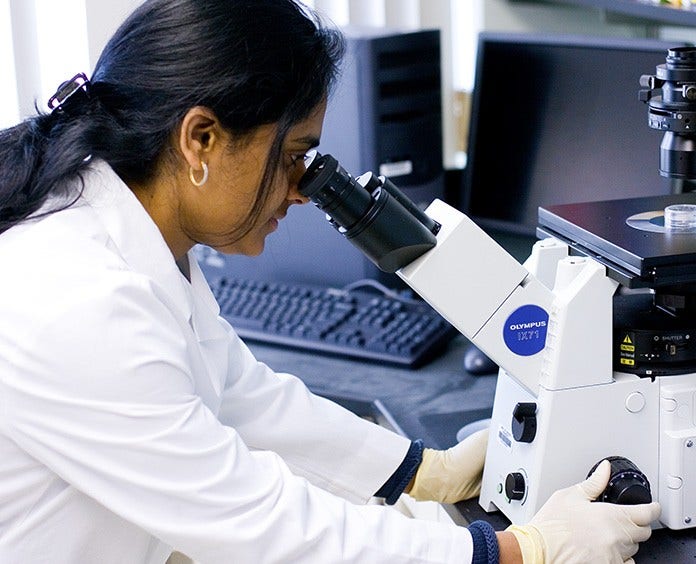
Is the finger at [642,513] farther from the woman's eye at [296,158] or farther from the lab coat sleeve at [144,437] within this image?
the woman's eye at [296,158]

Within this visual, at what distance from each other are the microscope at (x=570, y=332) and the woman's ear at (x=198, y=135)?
0.40ft

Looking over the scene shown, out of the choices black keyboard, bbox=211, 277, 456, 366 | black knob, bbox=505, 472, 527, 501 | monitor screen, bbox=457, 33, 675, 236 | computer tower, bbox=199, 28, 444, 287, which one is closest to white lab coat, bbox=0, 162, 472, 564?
black knob, bbox=505, 472, 527, 501

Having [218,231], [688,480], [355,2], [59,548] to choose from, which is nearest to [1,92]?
[355,2]

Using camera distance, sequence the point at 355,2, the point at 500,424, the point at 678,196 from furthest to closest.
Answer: the point at 355,2 → the point at 678,196 → the point at 500,424

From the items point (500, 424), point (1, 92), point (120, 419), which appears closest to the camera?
point (120, 419)

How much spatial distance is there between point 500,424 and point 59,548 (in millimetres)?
530

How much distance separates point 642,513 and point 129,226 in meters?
0.63

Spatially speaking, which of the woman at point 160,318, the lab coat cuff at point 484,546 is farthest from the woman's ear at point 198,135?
the lab coat cuff at point 484,546

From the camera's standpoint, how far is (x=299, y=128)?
1.23m

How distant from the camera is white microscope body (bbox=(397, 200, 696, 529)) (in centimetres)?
125

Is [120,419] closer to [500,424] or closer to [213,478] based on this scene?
[213,478]

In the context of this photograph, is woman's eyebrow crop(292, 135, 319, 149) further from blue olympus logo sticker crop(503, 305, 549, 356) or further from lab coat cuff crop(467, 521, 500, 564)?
lab coat cuff crop(467, 521, 500, 564)

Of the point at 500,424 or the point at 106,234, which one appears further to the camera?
the point at 500,424

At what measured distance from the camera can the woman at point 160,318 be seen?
3.55 feet
